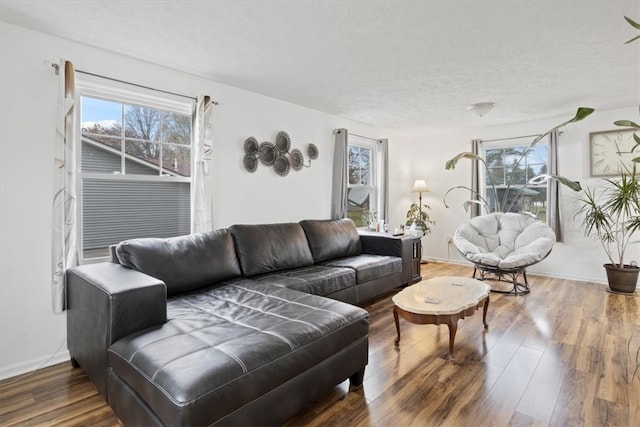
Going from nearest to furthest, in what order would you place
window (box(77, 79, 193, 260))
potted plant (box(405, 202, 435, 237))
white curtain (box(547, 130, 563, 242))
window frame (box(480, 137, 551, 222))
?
window (box(77, 79, 193, 260)) → white curtain (box(547, 130, 563, 242)) → window frame (box(480, 137, 551, 222)) → potted plant (box(405, 202, 435, 237))

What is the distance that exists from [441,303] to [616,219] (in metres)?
3.50

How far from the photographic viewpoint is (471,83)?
11.2ft

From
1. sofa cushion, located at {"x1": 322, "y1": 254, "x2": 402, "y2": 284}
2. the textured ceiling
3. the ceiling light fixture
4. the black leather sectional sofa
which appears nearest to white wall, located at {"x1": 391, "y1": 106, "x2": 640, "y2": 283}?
the textured ceiling

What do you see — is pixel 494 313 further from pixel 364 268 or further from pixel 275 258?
pixel 275 258

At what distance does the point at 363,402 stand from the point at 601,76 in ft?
11.9

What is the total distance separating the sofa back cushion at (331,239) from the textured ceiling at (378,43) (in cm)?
149

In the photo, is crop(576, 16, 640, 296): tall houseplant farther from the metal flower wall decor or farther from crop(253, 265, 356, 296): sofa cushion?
the metal flower wall decor

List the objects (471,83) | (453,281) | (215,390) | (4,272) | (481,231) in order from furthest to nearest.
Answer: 1. (481,231)
2. (471,83)
3. (453,281)
4. (4,272)
5. (215,390)

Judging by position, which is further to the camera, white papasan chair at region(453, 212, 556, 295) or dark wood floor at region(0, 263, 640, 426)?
white papasan chair at region(453, 212, 556, 295)

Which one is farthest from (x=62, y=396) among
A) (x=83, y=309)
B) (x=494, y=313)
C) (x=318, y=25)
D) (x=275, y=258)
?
(x=494, y=313)

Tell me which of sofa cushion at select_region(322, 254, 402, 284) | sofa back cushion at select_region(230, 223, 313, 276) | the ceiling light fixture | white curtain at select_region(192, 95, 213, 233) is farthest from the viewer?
the ceiling light fixture

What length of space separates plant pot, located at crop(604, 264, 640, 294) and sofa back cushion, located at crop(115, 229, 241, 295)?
174 inches

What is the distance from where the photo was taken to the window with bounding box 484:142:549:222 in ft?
16.8

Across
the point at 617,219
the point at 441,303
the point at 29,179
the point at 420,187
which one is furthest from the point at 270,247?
the point at 617,219
